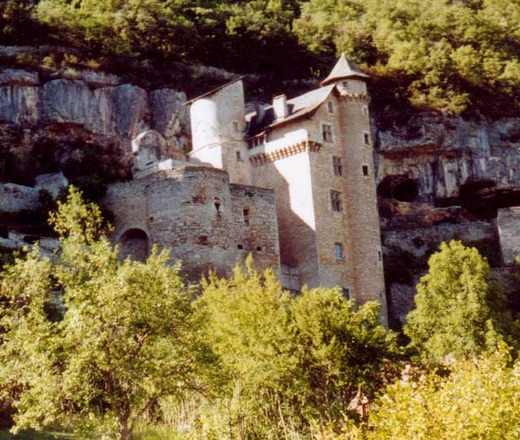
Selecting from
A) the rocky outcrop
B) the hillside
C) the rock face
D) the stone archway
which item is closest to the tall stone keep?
the hillside

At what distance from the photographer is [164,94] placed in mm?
58281

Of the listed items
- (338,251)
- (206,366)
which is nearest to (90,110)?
(338,251)

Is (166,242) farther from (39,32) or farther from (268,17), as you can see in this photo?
(268,17)

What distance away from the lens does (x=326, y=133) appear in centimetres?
4834

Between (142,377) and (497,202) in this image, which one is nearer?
(142,377)

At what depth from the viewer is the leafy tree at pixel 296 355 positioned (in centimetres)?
2781

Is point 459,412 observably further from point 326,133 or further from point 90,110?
point 90,110

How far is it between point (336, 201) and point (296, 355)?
1889cm

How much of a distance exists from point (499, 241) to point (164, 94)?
20.7 m

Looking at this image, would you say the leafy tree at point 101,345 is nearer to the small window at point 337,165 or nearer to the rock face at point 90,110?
the small window at point 337,165

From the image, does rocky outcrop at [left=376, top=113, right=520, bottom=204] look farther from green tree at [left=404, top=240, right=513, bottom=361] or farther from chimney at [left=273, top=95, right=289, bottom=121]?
green tree at [left=404, top=240, right=513, bottom=361]

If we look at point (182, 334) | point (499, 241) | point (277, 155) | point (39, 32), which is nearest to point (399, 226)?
point (499, 241)

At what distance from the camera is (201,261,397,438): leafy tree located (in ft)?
91.2

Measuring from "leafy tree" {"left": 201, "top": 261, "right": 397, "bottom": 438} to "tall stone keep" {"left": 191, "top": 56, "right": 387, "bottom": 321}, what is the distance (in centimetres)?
1335
